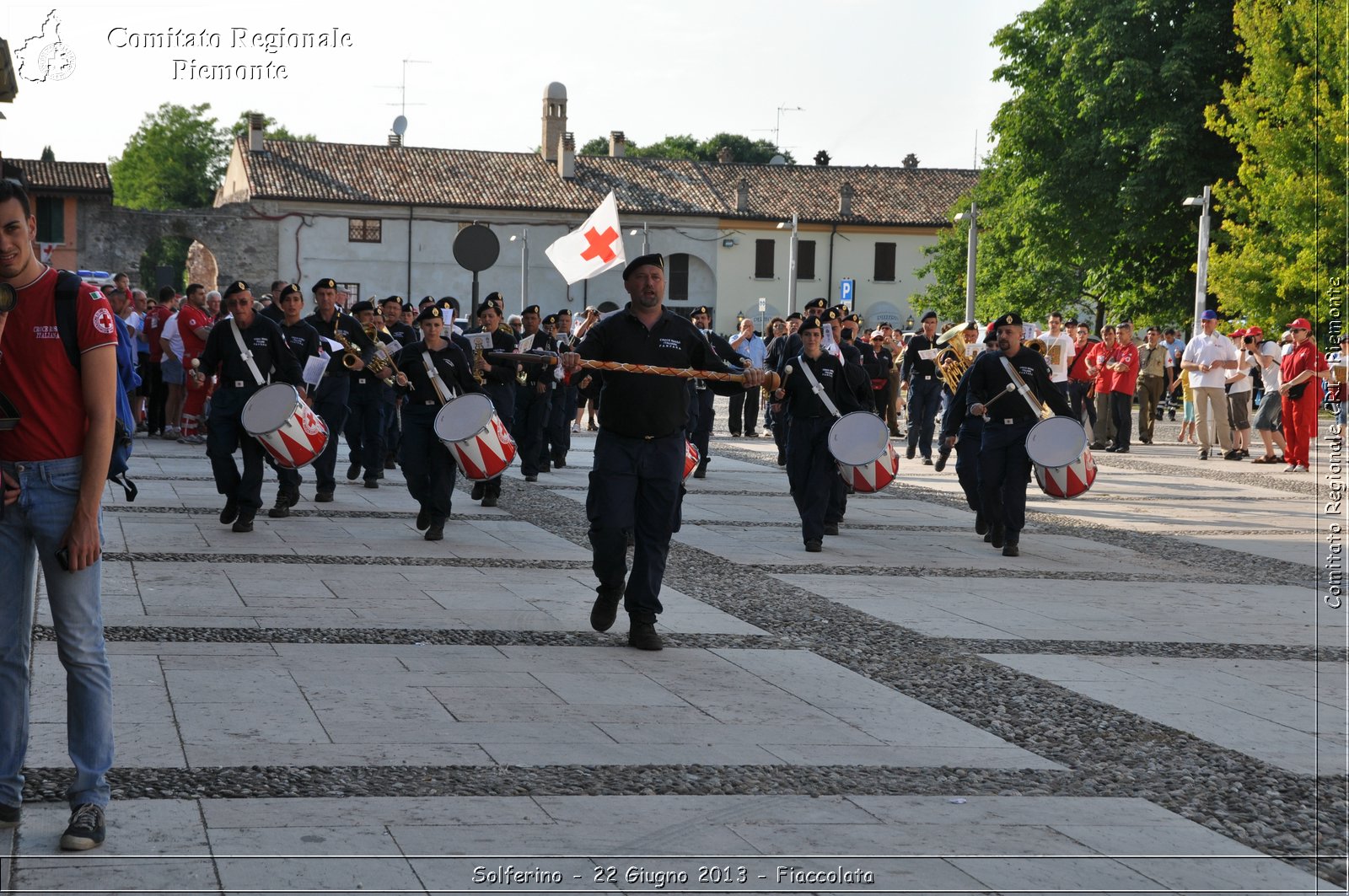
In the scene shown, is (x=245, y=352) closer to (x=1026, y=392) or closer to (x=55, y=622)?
(x=1026, y=392)

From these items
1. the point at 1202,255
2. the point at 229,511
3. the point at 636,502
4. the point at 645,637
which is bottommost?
the point at 645,637

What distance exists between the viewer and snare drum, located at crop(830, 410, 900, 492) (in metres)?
12.2

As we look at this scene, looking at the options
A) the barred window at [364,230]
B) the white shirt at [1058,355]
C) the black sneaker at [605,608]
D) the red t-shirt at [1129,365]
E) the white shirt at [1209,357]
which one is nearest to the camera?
the black sneaker at [605,608]

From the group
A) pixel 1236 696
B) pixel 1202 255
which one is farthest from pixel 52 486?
pixel 1202 255

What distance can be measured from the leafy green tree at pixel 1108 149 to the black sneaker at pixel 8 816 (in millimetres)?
36676

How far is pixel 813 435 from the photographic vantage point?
1239 centimetres

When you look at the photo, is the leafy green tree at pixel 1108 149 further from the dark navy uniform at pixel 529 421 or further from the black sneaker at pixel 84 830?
the black sneaker at pixel 84 830

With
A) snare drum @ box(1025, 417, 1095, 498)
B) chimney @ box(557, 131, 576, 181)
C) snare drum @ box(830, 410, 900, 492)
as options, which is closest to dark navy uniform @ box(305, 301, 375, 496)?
snare drum @ box(830, 410, 900, 492)

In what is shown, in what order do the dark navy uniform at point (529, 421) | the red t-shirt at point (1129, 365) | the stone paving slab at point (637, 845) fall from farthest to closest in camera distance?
the red t-shirt at point (1129, 365) < the dark navy uniform at point (529, 421) < the stone paving slab at point (637, 845)

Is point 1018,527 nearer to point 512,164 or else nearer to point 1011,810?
point 1011,810

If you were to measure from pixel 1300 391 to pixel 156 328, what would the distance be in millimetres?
14710

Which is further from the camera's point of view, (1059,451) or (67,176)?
(67,176)

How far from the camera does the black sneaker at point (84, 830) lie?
→ 4.26 metres

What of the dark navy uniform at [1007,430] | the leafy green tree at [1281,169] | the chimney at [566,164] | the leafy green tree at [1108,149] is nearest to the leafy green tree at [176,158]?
the chimney at [566,164]
